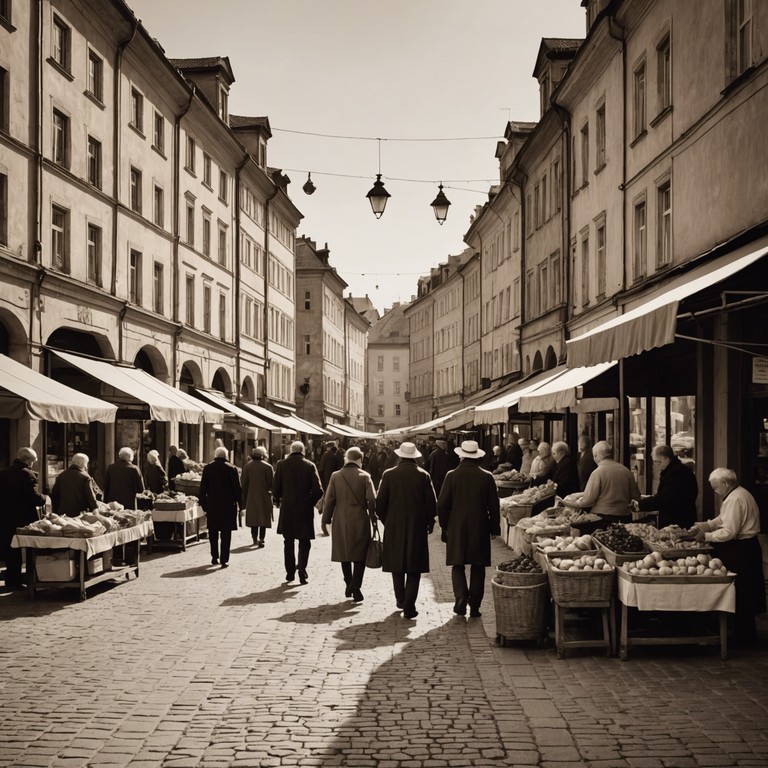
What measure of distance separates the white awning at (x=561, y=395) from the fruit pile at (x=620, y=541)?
4551 millimetres

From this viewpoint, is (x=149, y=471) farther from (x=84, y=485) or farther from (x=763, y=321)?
(x=763, y=321)

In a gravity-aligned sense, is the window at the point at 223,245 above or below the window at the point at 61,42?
below

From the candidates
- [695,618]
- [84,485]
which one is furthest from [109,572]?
[695,618]

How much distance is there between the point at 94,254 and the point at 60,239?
2.27 m

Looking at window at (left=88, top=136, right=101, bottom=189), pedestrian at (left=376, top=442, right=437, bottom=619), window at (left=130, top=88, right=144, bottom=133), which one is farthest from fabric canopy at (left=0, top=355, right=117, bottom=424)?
window at (left=130, top=88, right=144, bottom=133)

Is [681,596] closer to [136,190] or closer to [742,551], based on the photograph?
[742,551]

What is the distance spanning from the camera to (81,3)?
79.4 ft

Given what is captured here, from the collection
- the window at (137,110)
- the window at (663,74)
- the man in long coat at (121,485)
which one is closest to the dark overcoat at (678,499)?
the window at (663,74)

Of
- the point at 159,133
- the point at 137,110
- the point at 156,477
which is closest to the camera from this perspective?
the point at 156,477

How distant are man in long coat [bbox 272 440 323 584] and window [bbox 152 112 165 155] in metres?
19.1

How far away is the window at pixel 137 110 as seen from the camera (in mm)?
28922

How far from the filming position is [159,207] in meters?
32.0

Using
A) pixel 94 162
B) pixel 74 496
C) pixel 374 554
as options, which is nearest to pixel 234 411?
pixel 94 162

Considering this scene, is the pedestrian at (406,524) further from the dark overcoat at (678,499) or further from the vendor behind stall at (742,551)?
the vendor behind stall at (742,551)
